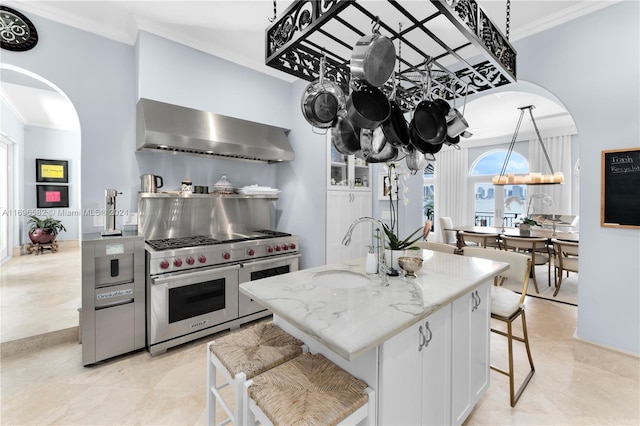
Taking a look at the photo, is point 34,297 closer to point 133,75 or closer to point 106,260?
point 106,260

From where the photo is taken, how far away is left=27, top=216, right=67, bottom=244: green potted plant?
17.9ft

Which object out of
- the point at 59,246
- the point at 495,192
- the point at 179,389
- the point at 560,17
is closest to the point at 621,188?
the point at 560,17

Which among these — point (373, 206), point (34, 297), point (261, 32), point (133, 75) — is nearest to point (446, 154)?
point (373, 206)

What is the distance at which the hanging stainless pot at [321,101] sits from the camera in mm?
1592

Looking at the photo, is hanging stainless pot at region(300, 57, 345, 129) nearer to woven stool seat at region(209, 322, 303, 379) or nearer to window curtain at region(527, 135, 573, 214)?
woven stool seat at region(209, 322, 303, 379)

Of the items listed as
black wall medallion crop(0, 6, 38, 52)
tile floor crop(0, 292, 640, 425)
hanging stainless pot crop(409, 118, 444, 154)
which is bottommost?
tile floor crop(0, 292, 640, 425)

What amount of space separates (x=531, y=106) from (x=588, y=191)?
127 inches

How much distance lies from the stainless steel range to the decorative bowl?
1732 mm

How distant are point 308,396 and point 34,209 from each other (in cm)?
726

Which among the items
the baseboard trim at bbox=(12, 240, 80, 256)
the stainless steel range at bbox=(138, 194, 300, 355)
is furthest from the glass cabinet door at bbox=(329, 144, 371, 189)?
the baseboard trim at bbox=(12, 240, 80, 256)

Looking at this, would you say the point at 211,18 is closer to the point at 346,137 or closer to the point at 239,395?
the point at 346,137

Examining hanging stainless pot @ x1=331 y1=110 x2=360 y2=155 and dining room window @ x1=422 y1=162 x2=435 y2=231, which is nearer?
hanging stainless pot @ x1=331 y1=110 x2=360 y2=155

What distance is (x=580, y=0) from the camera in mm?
2281

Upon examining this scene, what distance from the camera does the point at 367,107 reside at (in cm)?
142
